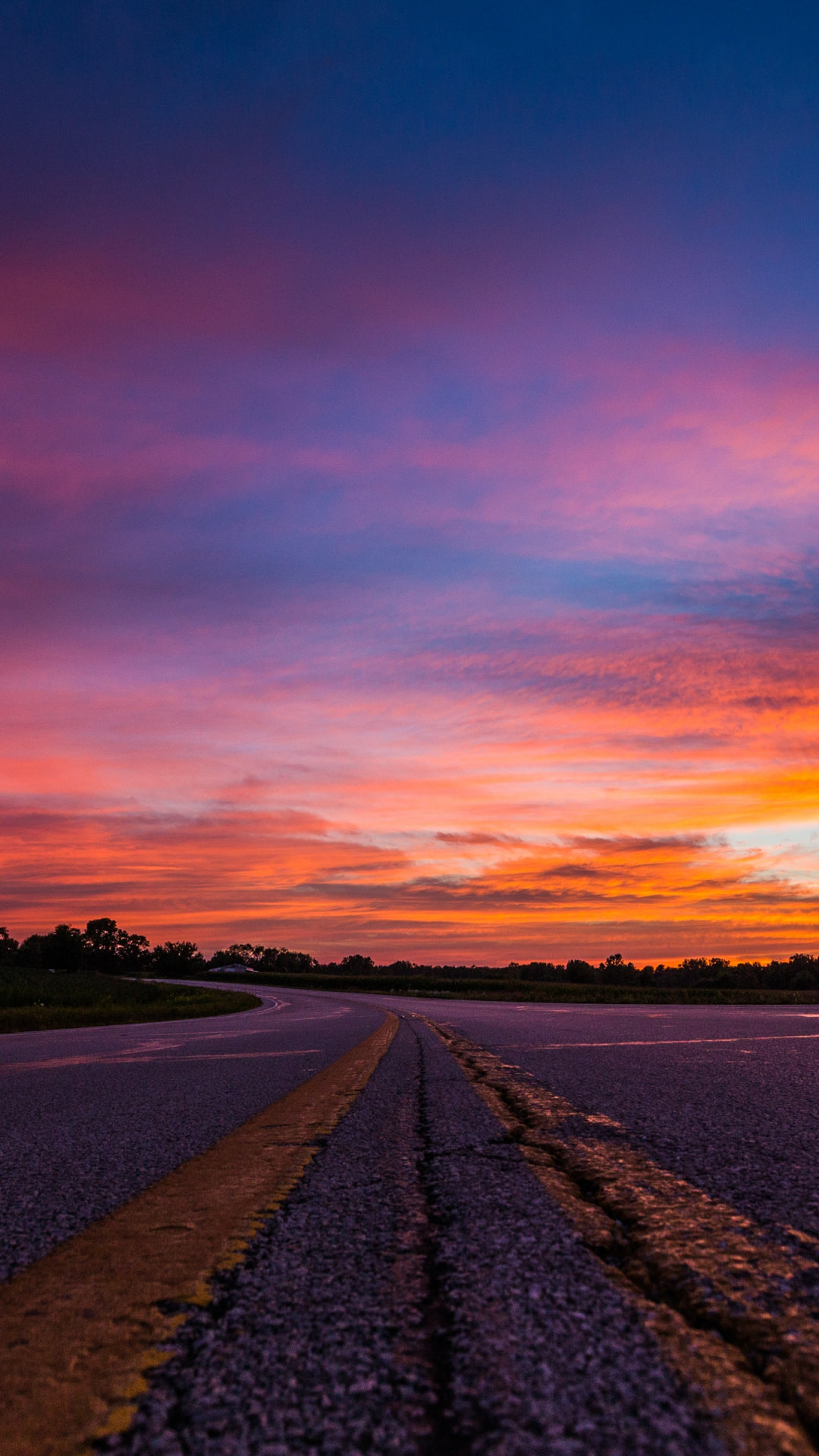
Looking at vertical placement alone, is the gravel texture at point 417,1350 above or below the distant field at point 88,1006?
above

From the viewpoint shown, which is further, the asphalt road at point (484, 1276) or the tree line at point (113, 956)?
the tree line at point (113, 956)

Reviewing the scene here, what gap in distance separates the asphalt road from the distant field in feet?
46.2

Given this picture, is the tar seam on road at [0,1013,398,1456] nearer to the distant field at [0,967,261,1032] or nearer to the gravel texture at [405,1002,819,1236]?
the gravel texture at [405,1002,819,1236]

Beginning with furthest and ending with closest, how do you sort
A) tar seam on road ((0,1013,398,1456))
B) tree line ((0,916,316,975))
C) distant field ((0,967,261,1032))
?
1. tree line ((0,916,316,975))
2. distant field ((0,967,261,1032))
3. tar seam on road ((0,1013,398,1456))

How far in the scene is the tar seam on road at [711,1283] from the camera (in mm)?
1182

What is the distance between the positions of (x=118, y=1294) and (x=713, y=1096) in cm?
352

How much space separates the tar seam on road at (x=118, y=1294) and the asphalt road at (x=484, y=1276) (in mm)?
69

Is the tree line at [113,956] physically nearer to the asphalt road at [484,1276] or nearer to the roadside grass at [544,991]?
the roadside grass at [544,991]

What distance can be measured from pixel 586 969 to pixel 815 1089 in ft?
340

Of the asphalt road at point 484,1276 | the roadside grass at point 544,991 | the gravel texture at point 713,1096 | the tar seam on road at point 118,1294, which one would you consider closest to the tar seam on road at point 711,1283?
the asphalt road at point 484,1276

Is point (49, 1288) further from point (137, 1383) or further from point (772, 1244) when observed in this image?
point (772, 1244)

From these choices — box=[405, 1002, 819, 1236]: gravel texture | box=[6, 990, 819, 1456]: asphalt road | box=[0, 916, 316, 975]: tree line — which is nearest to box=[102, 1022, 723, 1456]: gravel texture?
box=[6, 990, 819, 1456]: asphalt road

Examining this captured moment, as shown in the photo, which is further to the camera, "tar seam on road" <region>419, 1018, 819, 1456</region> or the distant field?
the distant field

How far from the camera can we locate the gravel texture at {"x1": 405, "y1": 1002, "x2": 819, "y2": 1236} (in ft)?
8.34
